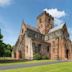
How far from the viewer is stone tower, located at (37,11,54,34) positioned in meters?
75.1

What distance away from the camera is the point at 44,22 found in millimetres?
75500

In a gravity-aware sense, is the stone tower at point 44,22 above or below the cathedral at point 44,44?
above

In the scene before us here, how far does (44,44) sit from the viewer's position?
6350cm

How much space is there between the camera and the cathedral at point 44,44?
2366 inches

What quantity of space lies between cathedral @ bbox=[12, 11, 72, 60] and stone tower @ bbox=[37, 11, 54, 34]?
3853mm

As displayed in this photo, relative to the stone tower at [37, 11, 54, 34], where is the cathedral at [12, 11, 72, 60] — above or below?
below

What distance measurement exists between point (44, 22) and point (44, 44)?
50.2 feet

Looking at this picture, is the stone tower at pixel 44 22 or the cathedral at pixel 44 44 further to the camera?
the stone tower at pixel 44 22

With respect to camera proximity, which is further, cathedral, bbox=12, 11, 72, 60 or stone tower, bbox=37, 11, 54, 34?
stone tower, bbox=37, 11, 54, 34

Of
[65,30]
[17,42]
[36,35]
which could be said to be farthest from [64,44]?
[17,42]

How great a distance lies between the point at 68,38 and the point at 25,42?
18.4 m

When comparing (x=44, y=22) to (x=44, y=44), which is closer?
(x=44, y=44)

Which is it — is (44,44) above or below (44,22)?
below

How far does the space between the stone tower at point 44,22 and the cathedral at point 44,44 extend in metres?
3.85
